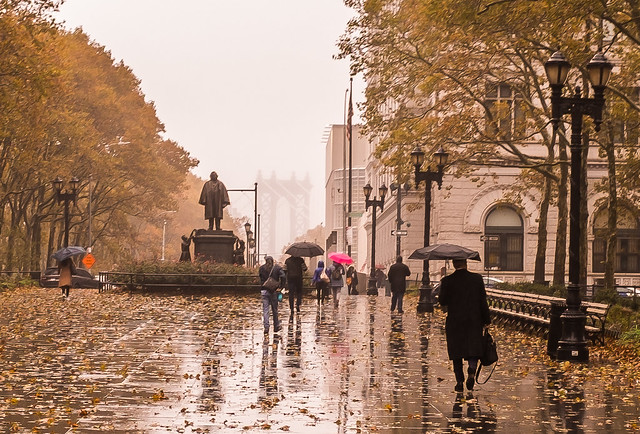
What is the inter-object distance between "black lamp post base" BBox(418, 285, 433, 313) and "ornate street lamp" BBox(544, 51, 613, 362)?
16.0 metres

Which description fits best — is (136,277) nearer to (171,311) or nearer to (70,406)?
(171,311)

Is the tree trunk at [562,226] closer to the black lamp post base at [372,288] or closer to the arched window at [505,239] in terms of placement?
the black lamp post base at [372,288]

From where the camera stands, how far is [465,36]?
3331 centimetres

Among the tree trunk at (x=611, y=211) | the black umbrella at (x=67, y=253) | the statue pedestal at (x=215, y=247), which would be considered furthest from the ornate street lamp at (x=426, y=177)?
the statue pedestal at (x=215, y=247)

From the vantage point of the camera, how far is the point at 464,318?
15.5m

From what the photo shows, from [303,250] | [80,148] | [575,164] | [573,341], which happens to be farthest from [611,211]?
[80,148]

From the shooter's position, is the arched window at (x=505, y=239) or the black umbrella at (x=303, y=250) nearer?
the black umbrella at (x=303, y=250)

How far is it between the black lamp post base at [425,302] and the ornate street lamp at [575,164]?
16044 mm

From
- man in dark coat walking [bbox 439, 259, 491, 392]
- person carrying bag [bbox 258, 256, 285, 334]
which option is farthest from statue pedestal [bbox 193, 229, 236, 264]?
man in dark coat walking [bbox 439, 259, 491, 392]

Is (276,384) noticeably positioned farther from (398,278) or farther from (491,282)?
(491,282)

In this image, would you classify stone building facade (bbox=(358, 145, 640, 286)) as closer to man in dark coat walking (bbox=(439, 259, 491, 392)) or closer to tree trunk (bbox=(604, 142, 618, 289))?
tree trunk (bbox=(604, 142, 618, 289))

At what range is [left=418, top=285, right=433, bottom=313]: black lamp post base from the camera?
37031mm

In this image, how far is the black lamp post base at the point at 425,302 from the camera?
3703 cm

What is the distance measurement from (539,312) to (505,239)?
3571 cm
